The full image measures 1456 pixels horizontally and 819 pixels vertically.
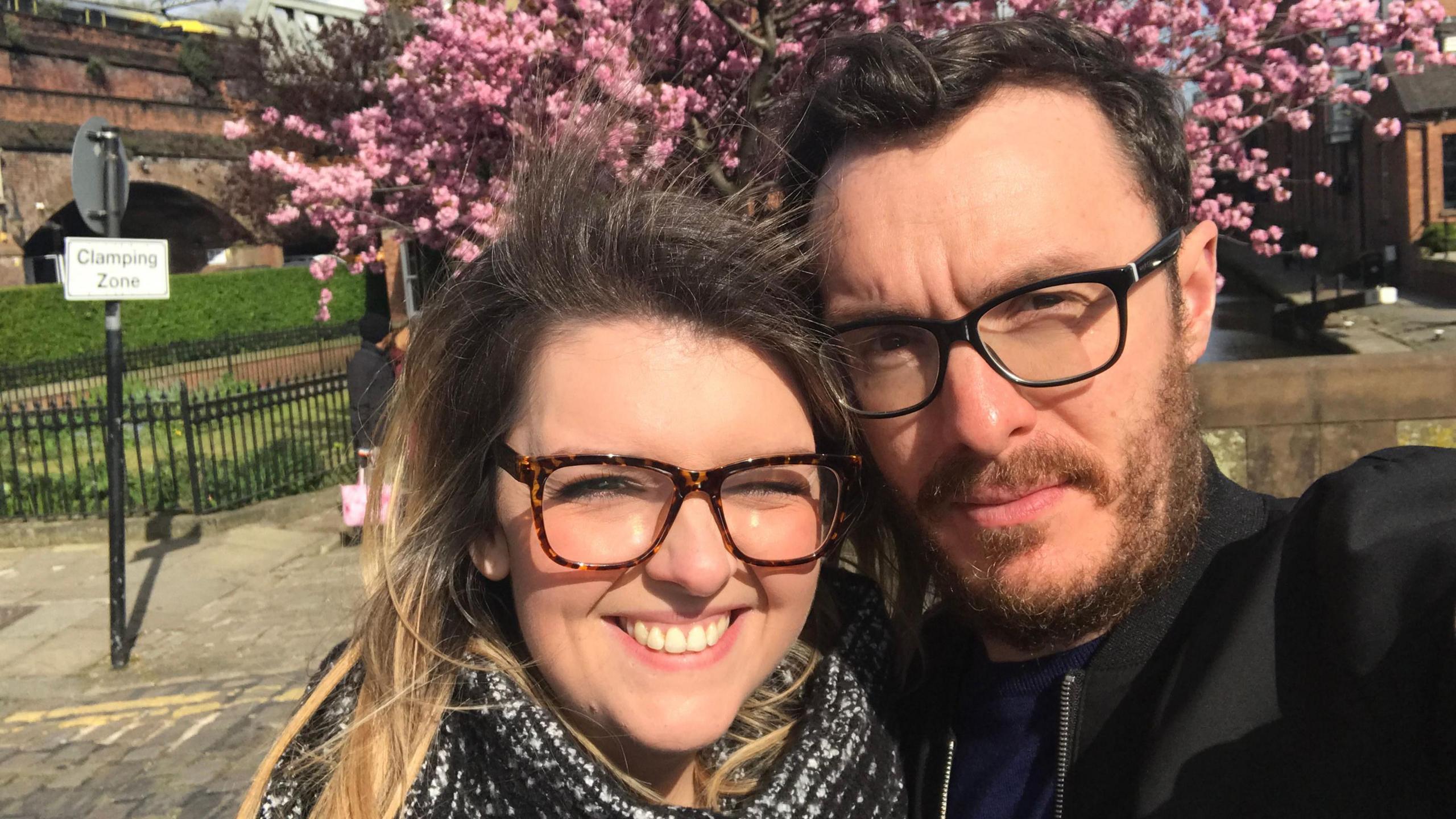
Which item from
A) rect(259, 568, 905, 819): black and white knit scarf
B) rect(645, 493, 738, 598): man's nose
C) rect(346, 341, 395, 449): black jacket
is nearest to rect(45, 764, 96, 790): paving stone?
rect(346, 341, 395, 449): black jacket

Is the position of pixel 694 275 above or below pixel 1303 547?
above

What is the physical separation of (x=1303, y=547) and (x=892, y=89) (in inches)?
32.8

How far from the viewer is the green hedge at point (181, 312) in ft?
72.6

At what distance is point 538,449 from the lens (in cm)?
151

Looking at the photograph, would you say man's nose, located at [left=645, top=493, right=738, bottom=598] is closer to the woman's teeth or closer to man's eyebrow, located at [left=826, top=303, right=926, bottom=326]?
the woman's teeth

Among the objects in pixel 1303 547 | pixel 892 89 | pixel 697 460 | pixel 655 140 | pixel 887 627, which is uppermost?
pixel 655 140

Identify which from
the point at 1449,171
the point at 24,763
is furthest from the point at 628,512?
the point at 1449,171

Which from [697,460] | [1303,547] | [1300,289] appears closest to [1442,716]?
[1303,547]

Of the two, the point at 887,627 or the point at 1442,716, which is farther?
the point at 887,627

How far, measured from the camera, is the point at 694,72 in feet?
17.1

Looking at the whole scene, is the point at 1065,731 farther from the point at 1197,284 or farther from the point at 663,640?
the point at 1197,284

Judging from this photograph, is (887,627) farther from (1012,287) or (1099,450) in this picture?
(1012,287)

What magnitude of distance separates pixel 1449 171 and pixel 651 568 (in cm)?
2895

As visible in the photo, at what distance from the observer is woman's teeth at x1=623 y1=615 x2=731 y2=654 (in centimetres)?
149
